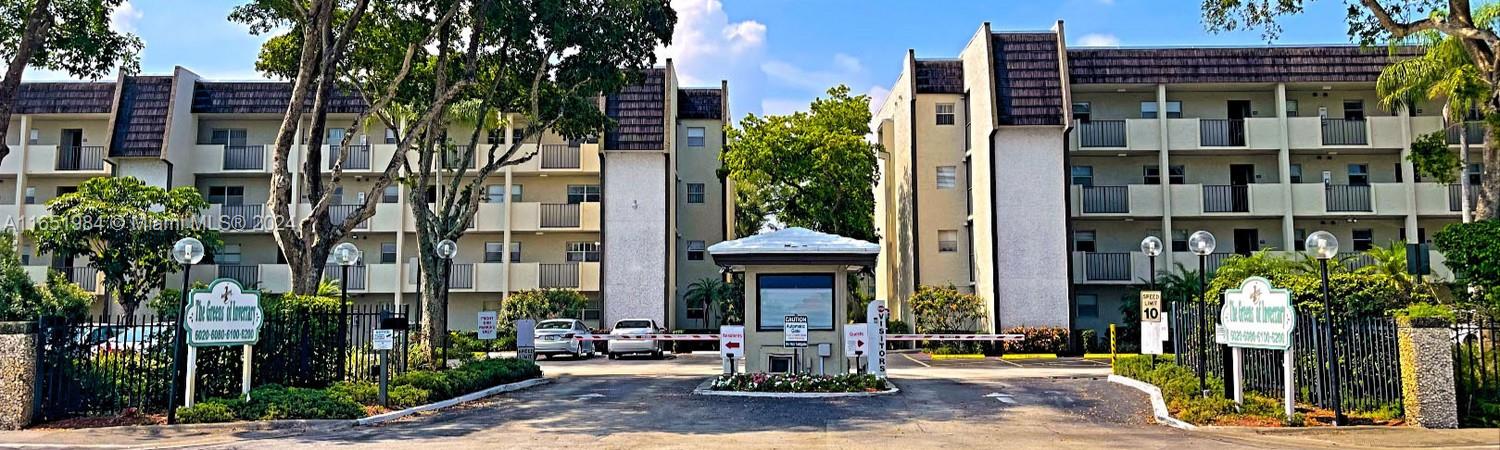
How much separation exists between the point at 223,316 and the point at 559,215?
23.2m

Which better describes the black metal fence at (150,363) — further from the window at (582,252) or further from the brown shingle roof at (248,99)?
the brown shingle roof at (248,99)

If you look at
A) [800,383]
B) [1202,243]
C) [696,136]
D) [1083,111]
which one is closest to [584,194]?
[696,136]

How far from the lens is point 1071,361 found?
29.4 m

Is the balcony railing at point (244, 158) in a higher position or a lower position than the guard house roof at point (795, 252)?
higher

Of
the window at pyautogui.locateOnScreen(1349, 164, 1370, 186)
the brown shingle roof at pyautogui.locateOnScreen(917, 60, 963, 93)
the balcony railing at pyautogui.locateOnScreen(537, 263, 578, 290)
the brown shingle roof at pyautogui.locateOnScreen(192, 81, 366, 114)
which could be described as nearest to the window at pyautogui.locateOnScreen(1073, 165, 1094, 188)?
the brown shingle roof at pyautogui.locateOnScreen(917, 60, 963, 93)

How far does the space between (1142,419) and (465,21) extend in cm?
1511

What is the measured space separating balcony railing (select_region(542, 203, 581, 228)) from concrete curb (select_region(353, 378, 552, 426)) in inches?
622

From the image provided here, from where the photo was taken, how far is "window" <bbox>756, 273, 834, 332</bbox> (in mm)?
19094

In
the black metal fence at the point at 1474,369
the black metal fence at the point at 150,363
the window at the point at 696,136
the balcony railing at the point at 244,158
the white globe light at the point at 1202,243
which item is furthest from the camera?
the window at the point at 696,136

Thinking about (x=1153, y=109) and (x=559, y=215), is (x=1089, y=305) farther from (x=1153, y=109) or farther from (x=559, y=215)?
(x=559, y=215)

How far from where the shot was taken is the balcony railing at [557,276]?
3700cm

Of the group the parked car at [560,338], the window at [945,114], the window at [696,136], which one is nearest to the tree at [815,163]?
the window at [696,136]

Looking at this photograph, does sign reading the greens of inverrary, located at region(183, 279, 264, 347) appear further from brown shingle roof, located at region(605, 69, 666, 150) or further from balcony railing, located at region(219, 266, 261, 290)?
balcony railing, located at region(219, 266, 261, 290)

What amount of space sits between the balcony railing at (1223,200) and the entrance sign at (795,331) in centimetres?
2069
